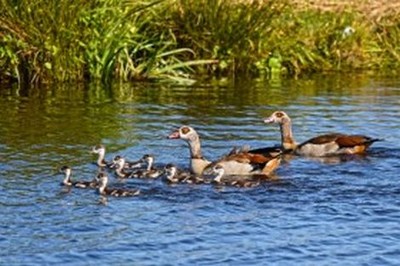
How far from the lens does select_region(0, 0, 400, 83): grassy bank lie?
66.3 ft

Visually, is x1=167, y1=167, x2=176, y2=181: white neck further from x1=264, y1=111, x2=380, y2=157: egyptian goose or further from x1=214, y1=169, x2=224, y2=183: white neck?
x1=264, y1=111, x2=380, y2=157: egyptian goose

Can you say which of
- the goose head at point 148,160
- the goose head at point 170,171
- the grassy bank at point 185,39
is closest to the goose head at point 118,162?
the goose head at point 148,160

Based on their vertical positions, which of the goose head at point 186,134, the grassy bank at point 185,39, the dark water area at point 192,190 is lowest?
the dark water area at point 192,190

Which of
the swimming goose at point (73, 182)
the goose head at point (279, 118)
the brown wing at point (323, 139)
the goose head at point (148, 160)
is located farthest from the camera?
the goose head at point (279, 118)

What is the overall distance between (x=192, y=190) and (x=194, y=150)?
1250 mm

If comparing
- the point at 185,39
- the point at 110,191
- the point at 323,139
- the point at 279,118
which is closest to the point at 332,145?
the point at 323,139

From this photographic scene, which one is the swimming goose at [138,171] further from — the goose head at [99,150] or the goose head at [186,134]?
the goose head at [186,134]

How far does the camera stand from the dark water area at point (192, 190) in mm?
11133

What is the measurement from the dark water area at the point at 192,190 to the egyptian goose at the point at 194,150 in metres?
0.62

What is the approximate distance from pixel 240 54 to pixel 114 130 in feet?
18.4

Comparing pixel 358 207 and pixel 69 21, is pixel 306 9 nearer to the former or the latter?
pixel 69 21

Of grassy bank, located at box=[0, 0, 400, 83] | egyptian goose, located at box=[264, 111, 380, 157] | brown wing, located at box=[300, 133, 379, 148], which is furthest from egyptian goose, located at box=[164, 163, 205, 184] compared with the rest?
grassy bank, located at box=[0, 0, 400, 83]

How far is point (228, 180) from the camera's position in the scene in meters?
13.9

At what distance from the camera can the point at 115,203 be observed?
42.0 ft
